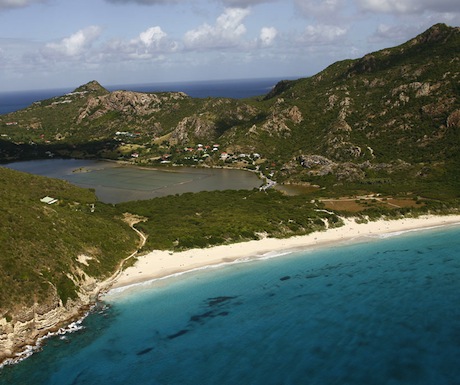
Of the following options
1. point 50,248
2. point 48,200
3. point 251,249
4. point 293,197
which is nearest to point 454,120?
point 293,197

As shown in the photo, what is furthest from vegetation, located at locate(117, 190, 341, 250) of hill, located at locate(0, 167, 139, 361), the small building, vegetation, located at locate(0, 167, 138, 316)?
the small building

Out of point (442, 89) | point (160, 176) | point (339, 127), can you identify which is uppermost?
point (442, 89)

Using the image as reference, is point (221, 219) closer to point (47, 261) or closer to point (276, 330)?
point (47, 261)

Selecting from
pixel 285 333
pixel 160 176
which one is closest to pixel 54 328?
pixel 285 333

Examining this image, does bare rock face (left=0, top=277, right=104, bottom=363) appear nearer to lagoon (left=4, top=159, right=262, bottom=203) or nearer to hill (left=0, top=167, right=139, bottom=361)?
hill (left=0, top=167, right=139, bottom=361)

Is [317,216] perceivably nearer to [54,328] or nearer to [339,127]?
[54,328]

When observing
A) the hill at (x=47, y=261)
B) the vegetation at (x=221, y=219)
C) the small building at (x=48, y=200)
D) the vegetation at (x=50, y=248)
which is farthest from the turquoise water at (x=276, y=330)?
the small building at (x=48, y=200)

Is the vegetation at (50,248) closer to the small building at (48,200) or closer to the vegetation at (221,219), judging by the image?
the vegetation at (221,219)
